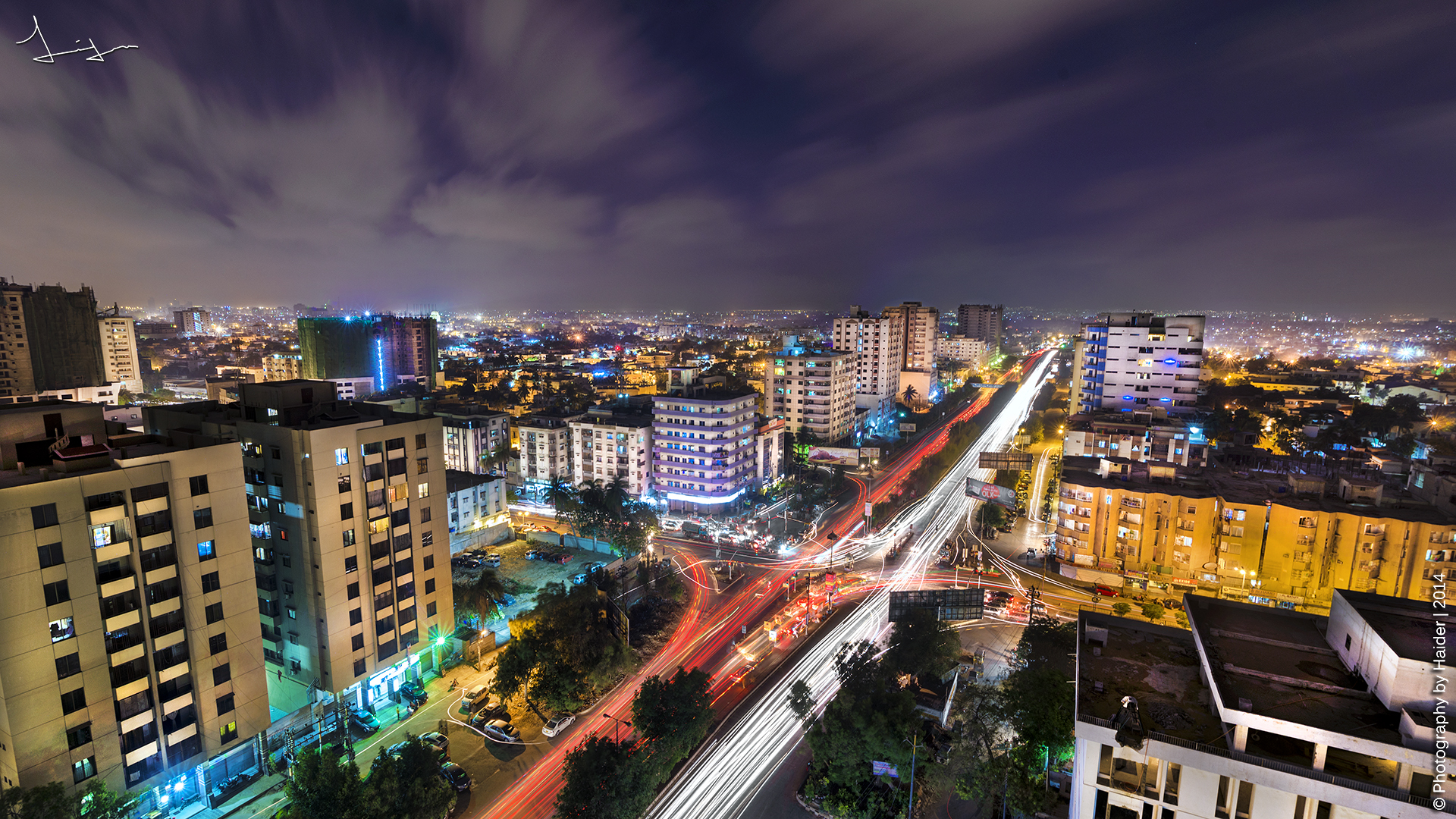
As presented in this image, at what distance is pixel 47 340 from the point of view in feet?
221

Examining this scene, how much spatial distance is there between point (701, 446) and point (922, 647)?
28.5 meters

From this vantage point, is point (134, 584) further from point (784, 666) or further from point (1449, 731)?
point (1449, 731)

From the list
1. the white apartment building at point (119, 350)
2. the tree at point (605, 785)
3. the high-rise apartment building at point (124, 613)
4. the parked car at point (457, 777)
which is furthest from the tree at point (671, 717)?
the white apartment building at point (119, 350)

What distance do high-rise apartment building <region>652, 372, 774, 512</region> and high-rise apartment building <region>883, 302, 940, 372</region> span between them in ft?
182

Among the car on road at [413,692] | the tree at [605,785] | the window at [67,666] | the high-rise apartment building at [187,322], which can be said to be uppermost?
the high-rise apartment building at [187,322]

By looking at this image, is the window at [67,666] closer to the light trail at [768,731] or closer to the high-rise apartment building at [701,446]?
the light trail at [768,731]

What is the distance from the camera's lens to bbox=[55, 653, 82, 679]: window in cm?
1678

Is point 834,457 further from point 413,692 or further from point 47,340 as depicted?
point 47,340

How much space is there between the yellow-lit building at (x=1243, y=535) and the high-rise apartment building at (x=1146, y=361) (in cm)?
2083

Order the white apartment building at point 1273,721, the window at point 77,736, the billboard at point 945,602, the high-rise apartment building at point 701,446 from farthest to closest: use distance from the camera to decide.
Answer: the high-rise apartment building at point 701,446
the billboard at point 945,602
the window at point 77,736
the white apartment building at point 1273,721

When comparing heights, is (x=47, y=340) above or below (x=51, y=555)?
above

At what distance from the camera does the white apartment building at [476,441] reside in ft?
194

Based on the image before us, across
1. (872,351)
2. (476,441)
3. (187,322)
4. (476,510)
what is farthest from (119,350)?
(187,322)

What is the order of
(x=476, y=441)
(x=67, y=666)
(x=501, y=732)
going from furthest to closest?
(x=476, y=441) → (x=501, y=732) → (x=67, y=666)
